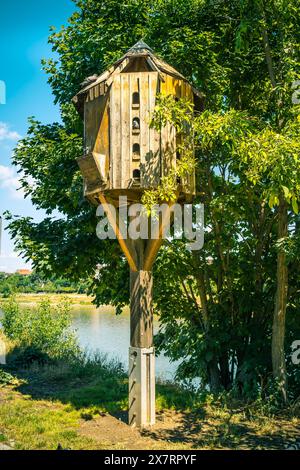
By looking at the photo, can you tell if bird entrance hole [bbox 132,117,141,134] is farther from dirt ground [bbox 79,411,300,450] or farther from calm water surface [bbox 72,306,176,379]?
calm water surface [bbox 72,306,176,379]

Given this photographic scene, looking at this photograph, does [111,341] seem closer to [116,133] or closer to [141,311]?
[141,311]

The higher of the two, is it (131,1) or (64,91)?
(131,1)

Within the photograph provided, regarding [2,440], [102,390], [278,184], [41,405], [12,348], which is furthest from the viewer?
[12,348]

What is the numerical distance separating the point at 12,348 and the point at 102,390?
4833 millimetres

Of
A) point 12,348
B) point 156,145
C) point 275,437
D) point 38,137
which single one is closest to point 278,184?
point 156,145

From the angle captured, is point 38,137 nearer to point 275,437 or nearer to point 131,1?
point 131,1

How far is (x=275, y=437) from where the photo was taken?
5926 millimetres

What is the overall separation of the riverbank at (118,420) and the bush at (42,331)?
9.61 feet

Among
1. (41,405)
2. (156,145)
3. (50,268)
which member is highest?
(156,145)

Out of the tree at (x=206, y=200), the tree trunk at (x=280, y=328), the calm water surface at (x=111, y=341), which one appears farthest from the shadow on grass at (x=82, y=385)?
the calm water surface at (x=111, y=341)

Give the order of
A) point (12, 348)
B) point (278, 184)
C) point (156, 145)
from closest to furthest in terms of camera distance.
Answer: point (278, 184), point (156, 145), point (12, 348)

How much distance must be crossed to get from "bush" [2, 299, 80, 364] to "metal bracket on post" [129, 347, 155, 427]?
5.40 meters

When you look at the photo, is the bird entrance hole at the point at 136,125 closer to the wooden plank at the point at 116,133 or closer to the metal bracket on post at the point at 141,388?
the wooden plank at the point at 116,133

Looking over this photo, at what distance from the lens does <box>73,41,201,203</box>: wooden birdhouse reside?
611 cm
